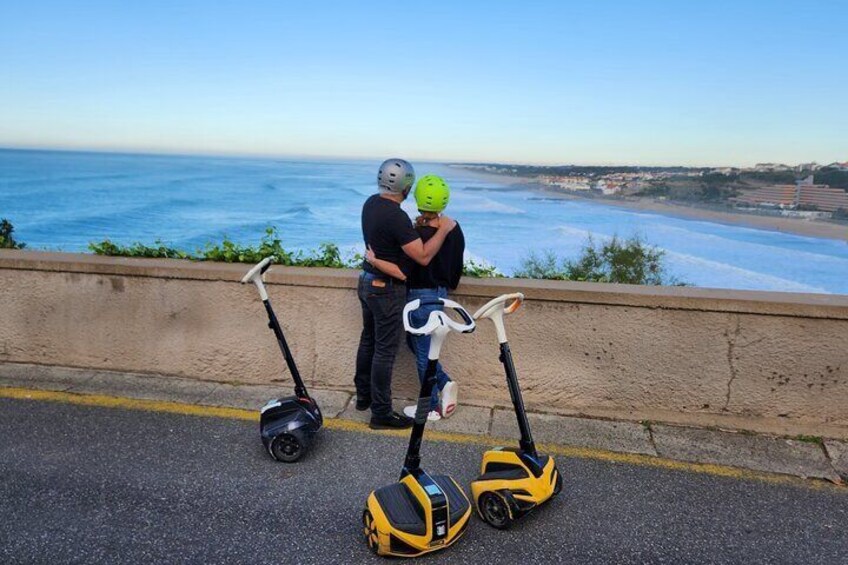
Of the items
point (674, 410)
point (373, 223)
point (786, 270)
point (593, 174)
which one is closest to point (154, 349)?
point (373, 223)

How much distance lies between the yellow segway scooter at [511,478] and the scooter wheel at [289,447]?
47.6 inches

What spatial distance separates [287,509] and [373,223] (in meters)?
1.97

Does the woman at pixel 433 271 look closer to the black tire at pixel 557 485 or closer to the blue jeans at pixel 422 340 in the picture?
the blue jeans at pixel 422 340

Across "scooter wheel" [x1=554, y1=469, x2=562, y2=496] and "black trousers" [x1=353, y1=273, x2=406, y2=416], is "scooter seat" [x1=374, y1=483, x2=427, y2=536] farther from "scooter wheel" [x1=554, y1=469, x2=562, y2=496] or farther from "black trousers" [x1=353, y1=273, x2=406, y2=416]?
"black trousers" [x1=353, y1=273, x2=406, y2=416]

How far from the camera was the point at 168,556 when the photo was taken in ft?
10.0

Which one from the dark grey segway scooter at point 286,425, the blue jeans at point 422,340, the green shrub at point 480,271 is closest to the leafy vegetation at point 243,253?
the green shrub at point 480,271

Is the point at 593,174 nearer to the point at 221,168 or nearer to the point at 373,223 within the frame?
the point at 373,223

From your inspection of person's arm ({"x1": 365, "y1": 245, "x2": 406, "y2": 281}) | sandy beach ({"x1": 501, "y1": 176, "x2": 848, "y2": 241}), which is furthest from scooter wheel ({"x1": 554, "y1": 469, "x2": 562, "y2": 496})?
sandy beach ({"x1": 501, "y1": 176, "x2": 848, "y2": 241})

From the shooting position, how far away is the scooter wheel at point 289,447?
3922 millimetres

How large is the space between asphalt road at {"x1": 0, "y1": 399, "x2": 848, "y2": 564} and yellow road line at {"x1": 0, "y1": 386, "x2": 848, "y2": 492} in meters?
0.08

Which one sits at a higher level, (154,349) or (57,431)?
(154,349)

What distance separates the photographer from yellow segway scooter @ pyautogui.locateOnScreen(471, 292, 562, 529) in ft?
10.7

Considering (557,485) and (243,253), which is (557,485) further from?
(243,253)

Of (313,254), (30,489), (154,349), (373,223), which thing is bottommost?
(30,489)
